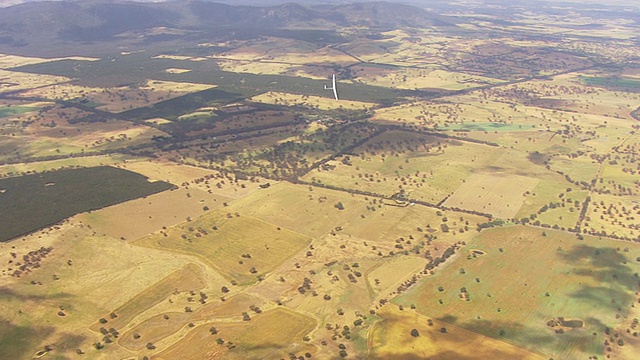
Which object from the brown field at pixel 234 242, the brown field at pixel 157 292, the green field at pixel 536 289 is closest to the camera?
the green field at pixel 536 289

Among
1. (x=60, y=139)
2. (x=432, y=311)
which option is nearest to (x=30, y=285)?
(x=432, y=311)

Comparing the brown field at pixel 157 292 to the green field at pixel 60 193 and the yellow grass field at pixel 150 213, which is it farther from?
the green field at pixel 60 193

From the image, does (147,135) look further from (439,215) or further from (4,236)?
(439,215)

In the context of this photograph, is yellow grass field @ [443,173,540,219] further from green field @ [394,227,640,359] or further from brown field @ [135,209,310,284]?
brown field @ [135,209,310,284]

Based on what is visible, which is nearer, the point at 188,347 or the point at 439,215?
the point at 188,347

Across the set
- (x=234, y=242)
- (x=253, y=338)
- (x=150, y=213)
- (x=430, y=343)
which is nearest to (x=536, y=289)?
(x=430, y=343)

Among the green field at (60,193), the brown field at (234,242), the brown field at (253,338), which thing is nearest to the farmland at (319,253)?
the brown field at (253,338)

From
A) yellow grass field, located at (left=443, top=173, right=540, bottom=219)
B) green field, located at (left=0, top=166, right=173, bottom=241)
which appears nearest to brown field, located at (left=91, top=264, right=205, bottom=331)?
green field, located at (left=0, top=166, right=173, bottom=241)
